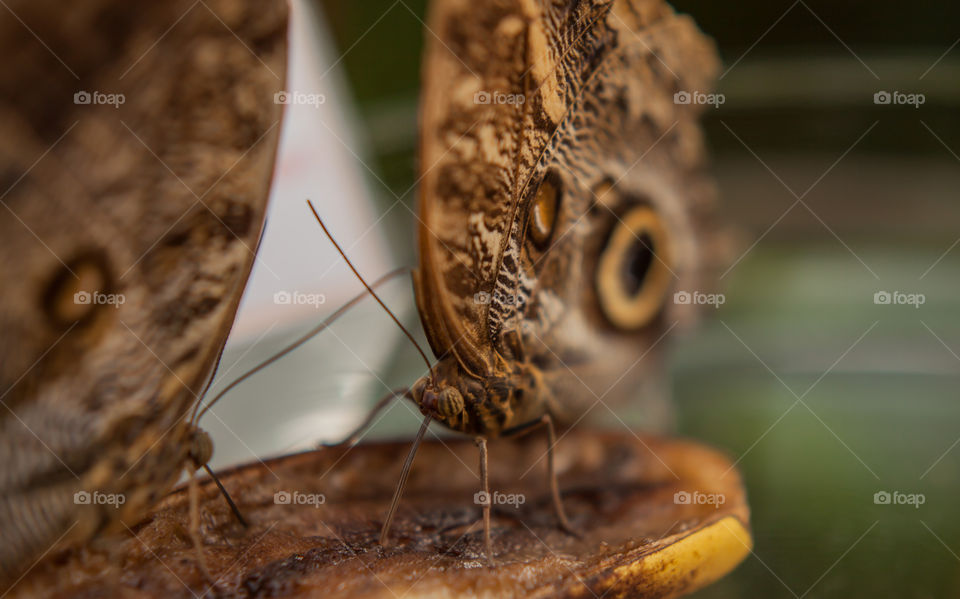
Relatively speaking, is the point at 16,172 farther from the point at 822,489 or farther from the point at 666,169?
the point at 822,489

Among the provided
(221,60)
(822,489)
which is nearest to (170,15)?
(221,60)

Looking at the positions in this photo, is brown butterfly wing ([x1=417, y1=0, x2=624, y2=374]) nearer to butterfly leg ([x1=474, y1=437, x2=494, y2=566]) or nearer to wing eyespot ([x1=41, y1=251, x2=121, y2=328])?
butterfly leg ([x1=474, y1=437, x2=494, y2=566])

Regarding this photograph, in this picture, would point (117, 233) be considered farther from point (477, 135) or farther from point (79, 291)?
point (477, 135)

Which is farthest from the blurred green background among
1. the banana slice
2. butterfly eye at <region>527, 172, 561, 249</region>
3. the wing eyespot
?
the wing eyespot

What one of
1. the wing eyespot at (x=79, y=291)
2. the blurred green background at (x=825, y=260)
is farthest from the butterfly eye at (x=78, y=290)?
the blurred green background at (x=825, y=260)

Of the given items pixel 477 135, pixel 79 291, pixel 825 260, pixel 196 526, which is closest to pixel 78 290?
pixel 79 291

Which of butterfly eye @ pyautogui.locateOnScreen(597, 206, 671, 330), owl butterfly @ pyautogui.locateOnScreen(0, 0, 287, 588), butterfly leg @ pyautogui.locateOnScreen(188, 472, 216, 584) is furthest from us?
butterfly eye @ pyautogui.locateOnScreen(597, 206, 671, 330)

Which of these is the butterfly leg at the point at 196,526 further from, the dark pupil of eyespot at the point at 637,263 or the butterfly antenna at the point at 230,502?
the dark pupil of eyespot at the point at 637,263
